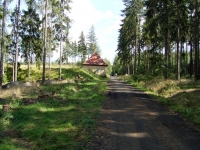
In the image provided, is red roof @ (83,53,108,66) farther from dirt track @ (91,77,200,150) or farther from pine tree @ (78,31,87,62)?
dirt track @ (91,77,200,150)

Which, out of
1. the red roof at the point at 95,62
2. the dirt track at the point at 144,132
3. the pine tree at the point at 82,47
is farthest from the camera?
the pine tree at the point at 82,47

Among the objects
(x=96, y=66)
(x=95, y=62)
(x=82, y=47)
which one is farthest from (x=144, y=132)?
(x=82, y=47)

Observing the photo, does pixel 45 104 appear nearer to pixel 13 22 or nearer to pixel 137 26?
pixel 13 22

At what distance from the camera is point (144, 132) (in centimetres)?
722

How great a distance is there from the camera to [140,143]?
6.12m

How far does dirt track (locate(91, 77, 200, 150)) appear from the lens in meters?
5.97

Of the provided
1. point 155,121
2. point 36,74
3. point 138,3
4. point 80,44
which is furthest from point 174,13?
point 80,44

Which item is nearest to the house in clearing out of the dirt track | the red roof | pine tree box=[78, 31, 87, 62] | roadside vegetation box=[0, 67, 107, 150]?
the red roof

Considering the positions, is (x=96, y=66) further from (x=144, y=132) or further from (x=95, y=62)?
(x=144, y=132)

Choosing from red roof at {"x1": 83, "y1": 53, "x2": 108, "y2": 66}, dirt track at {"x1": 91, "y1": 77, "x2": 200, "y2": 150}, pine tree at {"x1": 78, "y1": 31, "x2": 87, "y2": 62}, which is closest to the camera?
dirt track at {"x1": 91, "y1": 77, "x2": 200, "y2": 150}

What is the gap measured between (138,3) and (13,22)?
20.7 metres

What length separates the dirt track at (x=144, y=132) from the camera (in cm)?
597

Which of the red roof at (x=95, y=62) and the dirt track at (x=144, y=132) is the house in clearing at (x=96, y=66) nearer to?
the red roof at (x=95, y=62)

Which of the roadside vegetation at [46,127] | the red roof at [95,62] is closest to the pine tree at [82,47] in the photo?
the red roof at [95,62]
